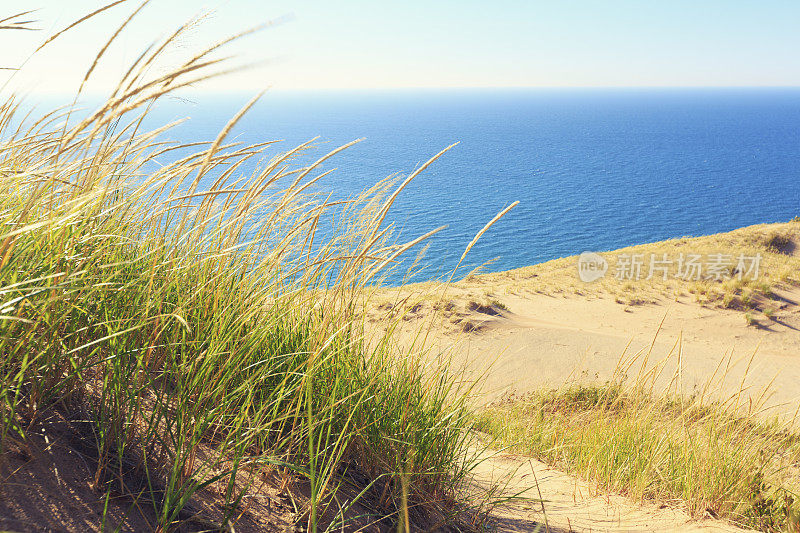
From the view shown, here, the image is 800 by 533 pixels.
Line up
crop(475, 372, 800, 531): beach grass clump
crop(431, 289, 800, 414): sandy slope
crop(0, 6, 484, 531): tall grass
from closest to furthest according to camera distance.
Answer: crop(0, 6, 484, 531): tall grass < crop(475, 372, 800, 531): beach grass clump < crop(431, 289, 800, 414): sandy slope

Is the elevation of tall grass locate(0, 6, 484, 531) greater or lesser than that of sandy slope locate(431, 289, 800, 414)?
greater

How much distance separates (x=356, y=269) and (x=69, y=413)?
113cm

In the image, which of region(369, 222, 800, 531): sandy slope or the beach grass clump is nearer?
the beach grass clump

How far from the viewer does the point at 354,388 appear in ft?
6.08

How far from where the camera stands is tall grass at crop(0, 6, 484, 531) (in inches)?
55.3

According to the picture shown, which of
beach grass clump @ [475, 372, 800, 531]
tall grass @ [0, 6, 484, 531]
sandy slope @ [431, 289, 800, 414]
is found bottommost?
sandy slope @ [431, 289, 800, 414]

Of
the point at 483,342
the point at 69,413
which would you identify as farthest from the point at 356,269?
the point at 483,342

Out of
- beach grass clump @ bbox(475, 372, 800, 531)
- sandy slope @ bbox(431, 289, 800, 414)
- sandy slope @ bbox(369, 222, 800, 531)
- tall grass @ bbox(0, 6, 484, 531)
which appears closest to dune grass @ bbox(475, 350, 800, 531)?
beach grass clump @ bbox(475, 372, 800, 531)

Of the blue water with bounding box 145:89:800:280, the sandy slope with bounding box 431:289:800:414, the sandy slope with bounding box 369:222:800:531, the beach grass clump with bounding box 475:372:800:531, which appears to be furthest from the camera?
the blue water with bounding box 145:89:800:280

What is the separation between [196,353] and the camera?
1.70 m

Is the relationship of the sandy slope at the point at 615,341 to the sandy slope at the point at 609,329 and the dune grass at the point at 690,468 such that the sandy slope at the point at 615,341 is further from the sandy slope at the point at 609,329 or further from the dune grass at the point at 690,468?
the dune grass at the point at 690,468

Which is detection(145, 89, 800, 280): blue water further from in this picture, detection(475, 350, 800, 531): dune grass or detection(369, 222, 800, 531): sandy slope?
detection(475, 350, 800, 531): dune grass

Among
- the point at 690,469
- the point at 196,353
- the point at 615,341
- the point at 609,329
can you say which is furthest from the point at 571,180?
the point at 196,353

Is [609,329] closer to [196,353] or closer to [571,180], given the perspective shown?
[196,353]
